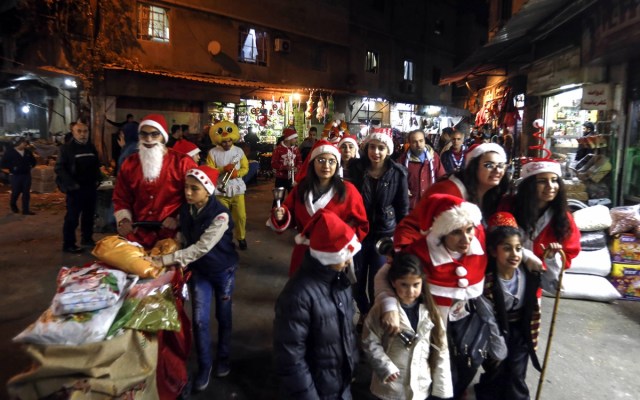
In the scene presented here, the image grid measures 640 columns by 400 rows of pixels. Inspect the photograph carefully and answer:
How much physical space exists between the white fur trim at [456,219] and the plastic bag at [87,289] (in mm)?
2025

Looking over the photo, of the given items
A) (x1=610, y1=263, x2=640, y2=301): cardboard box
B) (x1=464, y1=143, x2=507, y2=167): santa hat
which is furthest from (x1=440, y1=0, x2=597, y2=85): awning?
(x1=464, y1=143, x2=507, y2=167): santa hat

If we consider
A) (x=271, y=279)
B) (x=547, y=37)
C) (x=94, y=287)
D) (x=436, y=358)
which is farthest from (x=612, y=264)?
(x=547, y=37)

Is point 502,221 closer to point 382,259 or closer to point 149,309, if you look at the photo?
point 382,259

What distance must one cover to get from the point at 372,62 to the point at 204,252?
2277 centimetres

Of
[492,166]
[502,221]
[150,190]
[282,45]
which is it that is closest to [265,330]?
[150,190]

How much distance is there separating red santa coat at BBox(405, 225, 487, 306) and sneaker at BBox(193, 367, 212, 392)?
76.4 inches

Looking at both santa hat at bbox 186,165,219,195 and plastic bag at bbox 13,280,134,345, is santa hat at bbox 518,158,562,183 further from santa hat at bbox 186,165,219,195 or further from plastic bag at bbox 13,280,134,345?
plastic bag at bbox 13,280,134,345

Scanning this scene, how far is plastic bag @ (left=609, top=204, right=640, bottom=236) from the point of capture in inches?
212

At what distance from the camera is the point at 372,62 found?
23.8 metres

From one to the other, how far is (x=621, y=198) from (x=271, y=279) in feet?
22.7

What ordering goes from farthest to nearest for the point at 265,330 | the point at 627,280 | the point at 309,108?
the point at 309,108 → the point at 627,280 → the point at 265,330

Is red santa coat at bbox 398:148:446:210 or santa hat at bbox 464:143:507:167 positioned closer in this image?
santa hat at bbox 464:143:507:167

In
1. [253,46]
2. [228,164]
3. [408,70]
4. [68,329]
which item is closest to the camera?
[68,329]

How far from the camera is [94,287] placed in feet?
7.30
